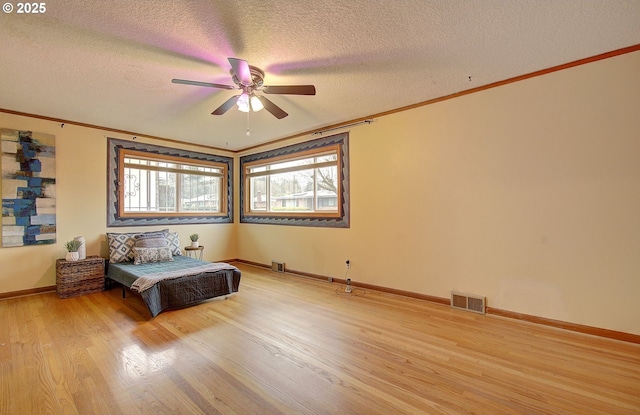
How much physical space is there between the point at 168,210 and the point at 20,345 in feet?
10.6

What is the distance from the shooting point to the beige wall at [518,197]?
100 inches

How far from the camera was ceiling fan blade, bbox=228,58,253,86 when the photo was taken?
218 cm

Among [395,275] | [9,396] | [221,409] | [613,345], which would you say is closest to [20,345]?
[9,396]

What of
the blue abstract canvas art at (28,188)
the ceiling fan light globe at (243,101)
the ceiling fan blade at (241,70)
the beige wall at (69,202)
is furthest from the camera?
the beige wall at (69,202)

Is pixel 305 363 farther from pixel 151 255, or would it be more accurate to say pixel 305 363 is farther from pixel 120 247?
pixel 120 247

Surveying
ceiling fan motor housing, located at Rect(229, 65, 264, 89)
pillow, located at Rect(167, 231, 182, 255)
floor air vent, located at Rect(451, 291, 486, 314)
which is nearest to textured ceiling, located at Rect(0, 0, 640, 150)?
ceiling fan motor housing, located at Rect(229, 65, 264, 89)

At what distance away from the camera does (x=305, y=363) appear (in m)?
2.20

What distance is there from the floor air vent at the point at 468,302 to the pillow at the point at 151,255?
4.29 metres

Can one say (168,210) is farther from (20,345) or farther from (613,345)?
(613,345)

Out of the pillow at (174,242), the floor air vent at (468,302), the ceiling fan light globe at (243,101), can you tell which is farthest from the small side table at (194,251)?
the floor air vent at (468,302)

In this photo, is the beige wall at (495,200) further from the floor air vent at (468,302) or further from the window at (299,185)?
the window at (299,185)

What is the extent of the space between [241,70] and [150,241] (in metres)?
3.57

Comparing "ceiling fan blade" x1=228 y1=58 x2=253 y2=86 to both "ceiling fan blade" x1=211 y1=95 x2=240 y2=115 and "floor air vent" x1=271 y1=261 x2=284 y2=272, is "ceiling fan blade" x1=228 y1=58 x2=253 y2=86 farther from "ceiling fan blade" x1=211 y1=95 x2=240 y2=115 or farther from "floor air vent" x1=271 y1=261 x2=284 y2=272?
"floor air vent" x1=271 y1=261 x2=284 y2=272

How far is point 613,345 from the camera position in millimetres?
2441
